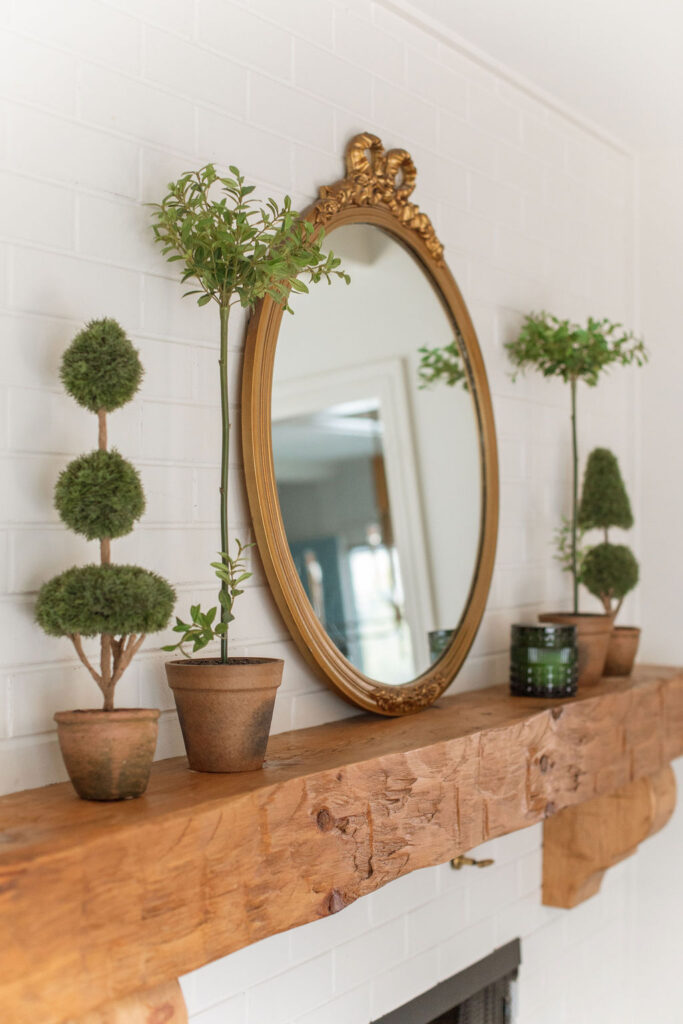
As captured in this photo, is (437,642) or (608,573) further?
(608,573)

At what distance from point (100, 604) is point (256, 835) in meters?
0.30

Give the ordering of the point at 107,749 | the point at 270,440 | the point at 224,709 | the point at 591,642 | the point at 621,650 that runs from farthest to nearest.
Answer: the point at 621,650, the point at 591,642, the point at 270,440, the point at 224,709, the point at 107,749

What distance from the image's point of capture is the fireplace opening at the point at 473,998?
1.72 metres

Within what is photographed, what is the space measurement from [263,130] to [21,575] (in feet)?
2.51

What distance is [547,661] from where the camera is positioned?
174 cm

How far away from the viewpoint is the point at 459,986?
182cm

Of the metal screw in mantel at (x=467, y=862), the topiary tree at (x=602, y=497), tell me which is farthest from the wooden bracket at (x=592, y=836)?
the topiary tree at (x=602, y=497)

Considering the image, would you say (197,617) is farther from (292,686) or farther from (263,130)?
(263,130)

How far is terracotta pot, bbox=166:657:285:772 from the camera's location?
3.78ft

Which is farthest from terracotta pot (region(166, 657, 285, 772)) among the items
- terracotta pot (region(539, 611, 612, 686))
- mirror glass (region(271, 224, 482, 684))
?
terracotta pot (region(539, 611, 612, 686))

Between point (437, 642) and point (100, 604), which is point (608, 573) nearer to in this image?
point (437, 642)

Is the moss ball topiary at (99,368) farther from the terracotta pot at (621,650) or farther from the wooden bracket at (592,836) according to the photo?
the wooden bracket at (592,836)

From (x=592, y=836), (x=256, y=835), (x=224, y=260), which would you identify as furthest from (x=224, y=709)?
(x=592, y=836)

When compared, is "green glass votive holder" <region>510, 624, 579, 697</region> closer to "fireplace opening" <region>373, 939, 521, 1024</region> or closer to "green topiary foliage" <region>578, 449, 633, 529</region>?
"green topiary foliage" <region>578, 449, 633, 529</region>
